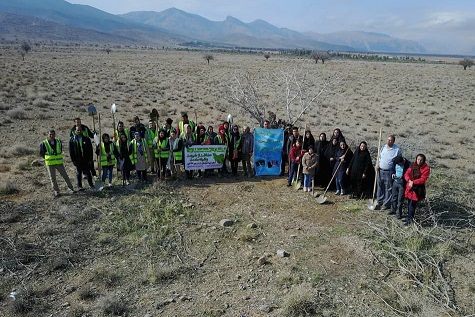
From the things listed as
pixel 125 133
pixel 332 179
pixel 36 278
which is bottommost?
pixel 36 278

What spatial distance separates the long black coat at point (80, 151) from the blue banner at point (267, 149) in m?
4.95

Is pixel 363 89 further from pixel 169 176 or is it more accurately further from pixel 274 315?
pixel 274 315

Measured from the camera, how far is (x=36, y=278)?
746 cm

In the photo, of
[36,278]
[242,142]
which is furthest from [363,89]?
[36,278]

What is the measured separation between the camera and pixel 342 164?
11.1m

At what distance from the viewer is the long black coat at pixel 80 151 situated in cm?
1091

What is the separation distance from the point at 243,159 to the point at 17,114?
13810 millimetres

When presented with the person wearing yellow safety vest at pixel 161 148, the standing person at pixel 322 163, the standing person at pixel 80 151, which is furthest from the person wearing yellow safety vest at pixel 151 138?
the standing person at pixel 322 163

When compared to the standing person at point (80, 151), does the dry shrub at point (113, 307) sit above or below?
below

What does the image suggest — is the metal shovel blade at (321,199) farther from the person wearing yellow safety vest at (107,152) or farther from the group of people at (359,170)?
the person wearing yellow safety vest at (107,152)

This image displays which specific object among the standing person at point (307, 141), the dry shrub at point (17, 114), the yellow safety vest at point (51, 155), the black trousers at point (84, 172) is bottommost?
the black trousers at point (84, 172)

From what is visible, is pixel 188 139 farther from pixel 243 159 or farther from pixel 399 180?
pixel 399 180

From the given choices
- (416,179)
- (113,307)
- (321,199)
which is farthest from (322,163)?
(113,307)

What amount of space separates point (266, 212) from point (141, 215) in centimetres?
309
